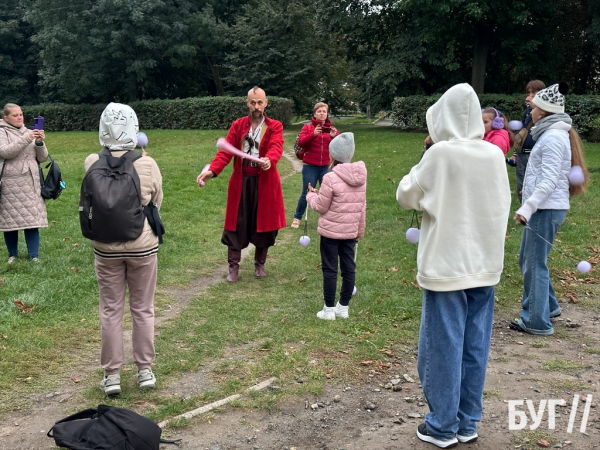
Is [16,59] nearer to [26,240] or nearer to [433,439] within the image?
[26,240]

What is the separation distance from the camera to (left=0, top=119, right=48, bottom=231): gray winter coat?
25.7ft

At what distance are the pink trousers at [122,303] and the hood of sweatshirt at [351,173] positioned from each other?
207 cm

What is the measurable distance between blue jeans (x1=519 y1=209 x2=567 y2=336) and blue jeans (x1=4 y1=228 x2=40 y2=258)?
594 centimetres

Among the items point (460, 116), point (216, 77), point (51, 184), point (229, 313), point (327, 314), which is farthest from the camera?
point (216, 77)

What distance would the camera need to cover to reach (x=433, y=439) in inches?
156

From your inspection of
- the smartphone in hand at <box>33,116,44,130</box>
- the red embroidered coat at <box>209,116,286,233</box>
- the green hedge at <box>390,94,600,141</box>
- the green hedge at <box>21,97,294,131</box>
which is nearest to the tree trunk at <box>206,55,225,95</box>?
the green hedge at <box>21,97,294,131</box>

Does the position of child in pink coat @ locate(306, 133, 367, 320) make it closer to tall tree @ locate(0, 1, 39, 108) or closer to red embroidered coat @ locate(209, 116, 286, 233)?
red embroidered coat @ locate(209, 116, 286, 233)

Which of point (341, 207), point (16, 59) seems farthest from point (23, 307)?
point (16, 59)

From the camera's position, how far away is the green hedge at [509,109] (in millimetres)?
24848

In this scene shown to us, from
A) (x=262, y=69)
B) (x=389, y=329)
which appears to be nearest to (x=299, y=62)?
(x=262, y=69)

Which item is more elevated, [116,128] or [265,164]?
[116,128]

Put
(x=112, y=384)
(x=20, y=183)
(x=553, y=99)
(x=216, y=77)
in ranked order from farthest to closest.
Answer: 1. (x=216, y=77)
2. (x=20, y=183)
3. (x=553, y=99)
4. (x=112, y=384)

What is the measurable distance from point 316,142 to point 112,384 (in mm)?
6440

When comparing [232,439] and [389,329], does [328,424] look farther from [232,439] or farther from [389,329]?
[389,329]
